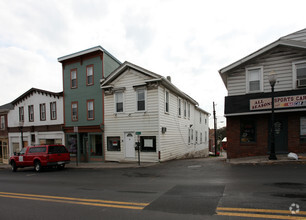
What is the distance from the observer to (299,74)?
11.6m

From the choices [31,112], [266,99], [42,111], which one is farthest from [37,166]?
[266,99]

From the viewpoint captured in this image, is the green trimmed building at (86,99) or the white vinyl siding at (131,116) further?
the green trimmed building at (86,99)

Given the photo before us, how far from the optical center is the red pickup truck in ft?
45.7

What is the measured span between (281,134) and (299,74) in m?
3.81

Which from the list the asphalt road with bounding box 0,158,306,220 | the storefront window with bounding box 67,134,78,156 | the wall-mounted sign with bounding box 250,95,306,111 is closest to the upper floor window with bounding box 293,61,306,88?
the wall-mounted sign with bounding box 250,95,306,111

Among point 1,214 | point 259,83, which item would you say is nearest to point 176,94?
point 259,83

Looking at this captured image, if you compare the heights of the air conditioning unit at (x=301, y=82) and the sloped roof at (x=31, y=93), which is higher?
the sloped roof at (x=31, y=93)

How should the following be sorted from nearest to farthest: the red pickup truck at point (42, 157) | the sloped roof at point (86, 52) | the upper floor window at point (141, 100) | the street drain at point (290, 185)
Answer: the street drain at point (290, 185)
the red pickup truck at point (42, 157)
the upper floor window at point (141, 100)
the sloped roof at point (86, 52)

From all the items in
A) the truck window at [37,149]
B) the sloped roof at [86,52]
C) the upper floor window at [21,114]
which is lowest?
the truck window at [37,149]

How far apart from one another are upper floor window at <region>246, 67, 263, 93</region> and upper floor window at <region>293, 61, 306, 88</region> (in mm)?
1804

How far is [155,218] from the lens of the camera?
14.4 ft

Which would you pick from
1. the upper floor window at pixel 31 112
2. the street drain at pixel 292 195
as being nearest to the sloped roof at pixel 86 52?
the upper floor window at pixel 31 112

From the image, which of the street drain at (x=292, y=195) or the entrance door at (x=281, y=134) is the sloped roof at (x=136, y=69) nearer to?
the entrance door at (x=281, y=134)

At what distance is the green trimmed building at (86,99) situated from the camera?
17.3 metres
